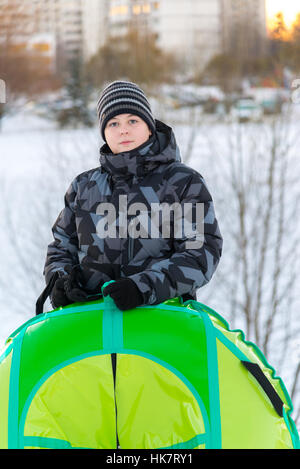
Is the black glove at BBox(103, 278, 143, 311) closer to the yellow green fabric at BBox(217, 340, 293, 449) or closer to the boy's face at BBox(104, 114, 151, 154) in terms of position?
the yellow green fabric at BBox(217, 340, 293, 449)

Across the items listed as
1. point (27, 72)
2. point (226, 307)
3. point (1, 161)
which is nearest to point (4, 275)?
point (226, 307)

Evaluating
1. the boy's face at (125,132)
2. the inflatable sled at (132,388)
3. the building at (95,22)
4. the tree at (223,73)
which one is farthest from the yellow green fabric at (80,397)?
the building at (95,22)

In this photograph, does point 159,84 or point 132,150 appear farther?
point 159,84

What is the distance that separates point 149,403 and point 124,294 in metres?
0.23

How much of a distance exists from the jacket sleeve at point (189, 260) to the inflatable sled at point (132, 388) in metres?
0.08

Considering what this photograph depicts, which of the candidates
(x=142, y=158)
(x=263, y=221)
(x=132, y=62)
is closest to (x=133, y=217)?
(x=142, y=158)

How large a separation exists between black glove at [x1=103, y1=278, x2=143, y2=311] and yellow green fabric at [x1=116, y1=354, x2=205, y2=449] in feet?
0.36

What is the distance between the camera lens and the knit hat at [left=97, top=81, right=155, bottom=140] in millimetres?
1655

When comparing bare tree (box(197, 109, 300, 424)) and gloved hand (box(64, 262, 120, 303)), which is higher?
bare tree (box(197, 109, 300, 424))

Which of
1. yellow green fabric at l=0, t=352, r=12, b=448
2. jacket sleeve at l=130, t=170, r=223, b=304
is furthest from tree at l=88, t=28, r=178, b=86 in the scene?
yellow green fabric at l=0, t=352, r=12, b=448

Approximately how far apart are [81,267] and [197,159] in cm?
747

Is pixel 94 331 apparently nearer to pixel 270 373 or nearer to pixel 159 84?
pixel 270 373

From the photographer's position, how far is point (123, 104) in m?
1.66

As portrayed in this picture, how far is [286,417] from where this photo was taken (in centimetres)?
127
